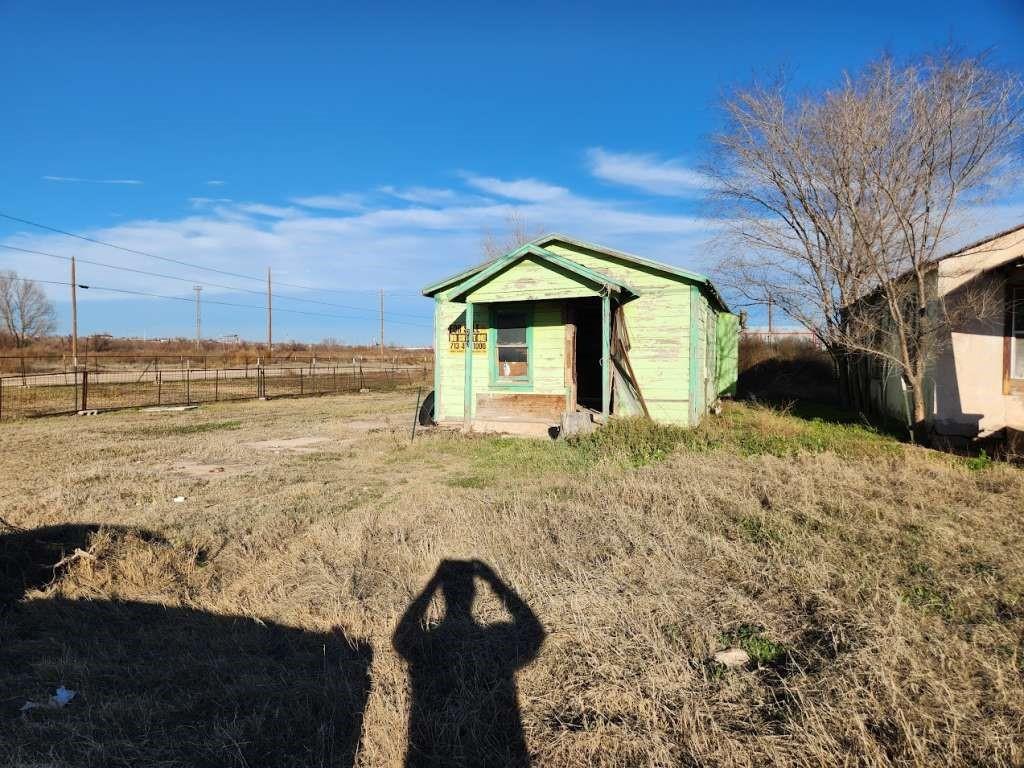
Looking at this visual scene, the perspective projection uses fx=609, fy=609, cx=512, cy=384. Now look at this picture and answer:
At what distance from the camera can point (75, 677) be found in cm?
334

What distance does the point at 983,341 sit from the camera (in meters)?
10.1

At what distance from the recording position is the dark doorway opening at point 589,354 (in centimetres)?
1474

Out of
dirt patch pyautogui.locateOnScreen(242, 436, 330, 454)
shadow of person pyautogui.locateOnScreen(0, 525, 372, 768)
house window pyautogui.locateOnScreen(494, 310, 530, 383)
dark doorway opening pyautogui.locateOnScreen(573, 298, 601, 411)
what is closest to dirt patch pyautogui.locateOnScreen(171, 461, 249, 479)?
dirt patch pyautogui.locateOnScreen(242, 436, 330, 454)

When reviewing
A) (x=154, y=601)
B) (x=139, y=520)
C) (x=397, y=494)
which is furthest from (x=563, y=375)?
(x=154, y=601)

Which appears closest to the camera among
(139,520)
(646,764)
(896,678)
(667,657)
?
(646,764)

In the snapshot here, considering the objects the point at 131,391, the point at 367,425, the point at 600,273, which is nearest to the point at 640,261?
the point at 600,273

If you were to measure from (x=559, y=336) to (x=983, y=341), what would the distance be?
23.8ft

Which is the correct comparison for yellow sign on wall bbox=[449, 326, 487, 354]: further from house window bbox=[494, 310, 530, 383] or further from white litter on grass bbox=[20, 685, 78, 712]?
white litter on grass bbox=[20, 685, 78, 712]

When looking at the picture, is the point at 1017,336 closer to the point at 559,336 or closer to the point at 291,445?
the point at 559,336

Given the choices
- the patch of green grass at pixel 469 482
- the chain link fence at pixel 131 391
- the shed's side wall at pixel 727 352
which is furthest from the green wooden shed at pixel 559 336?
the chain link fence at pixel 131 391

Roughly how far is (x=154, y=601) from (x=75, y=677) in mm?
1127

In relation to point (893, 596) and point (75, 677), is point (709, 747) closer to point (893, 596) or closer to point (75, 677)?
point (893, 596)

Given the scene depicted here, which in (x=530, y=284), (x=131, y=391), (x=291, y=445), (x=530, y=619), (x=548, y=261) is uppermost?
(x=548, y=261)

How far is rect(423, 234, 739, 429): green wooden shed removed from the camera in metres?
11.6
